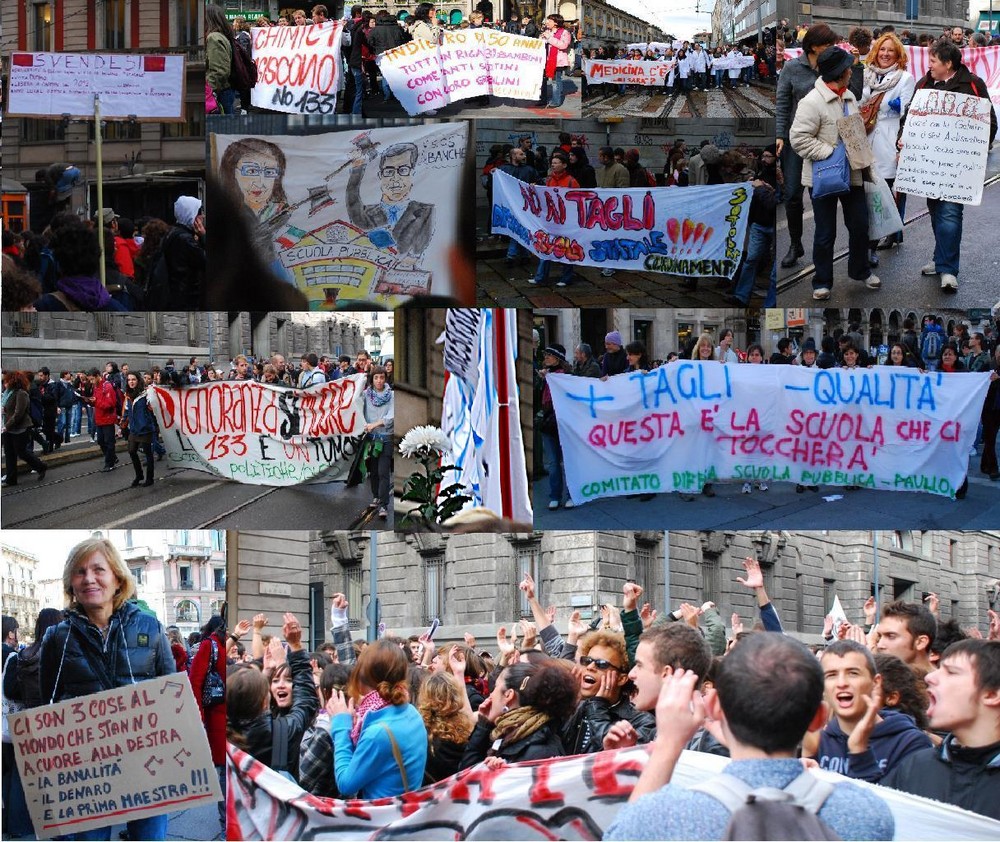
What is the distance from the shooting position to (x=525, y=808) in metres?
6.31

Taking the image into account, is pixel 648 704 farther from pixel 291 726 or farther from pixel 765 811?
pixel 291 726

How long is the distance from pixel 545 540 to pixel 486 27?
12.1ft

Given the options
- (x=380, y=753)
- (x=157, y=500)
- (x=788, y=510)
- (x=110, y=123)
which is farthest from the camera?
(x=110, y=123)

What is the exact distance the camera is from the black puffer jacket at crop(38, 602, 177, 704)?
7844mm

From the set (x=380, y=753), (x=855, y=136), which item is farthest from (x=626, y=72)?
(x=380, y=753)

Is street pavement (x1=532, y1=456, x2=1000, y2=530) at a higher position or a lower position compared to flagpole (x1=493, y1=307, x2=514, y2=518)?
lower

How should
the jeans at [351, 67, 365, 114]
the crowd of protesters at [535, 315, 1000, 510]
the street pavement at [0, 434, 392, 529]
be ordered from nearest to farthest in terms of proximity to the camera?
1. the crowd of protesters at [535, 315, 1000, 510]
2. the street pavement at [0, 434, 392, 529]
3. the jeans at [351, 67, 365, 114]

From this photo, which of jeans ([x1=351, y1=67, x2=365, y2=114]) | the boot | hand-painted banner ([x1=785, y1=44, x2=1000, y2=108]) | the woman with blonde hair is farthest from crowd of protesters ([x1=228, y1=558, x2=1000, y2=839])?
jeans ([x1=351, y1=67, x2=365, y2=114])

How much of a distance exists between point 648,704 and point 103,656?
11.7ft

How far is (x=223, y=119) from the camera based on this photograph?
33.9 ft

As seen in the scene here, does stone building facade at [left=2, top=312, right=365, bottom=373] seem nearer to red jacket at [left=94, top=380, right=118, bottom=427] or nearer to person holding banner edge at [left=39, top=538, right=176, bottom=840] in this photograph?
red jacket at [left=94, top=380, right=118, bottom=427]

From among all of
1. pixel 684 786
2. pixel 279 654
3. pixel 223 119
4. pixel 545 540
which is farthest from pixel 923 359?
pixel 684 786

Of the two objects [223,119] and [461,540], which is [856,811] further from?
[223,119]

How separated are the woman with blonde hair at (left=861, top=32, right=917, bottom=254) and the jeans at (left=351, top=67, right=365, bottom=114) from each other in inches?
136
